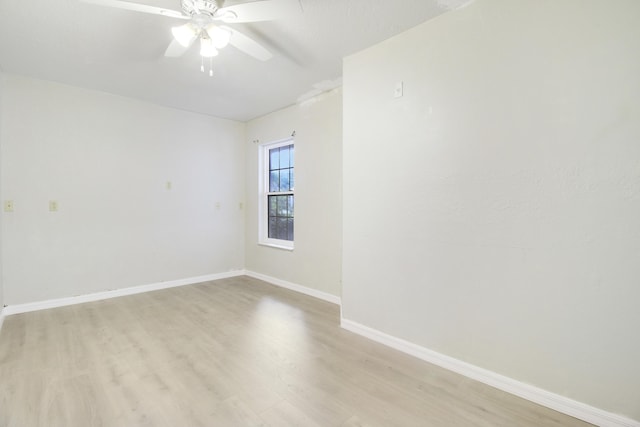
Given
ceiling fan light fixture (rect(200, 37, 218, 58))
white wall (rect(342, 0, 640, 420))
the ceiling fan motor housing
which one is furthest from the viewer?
ceiling fan light fixture (rect(200, 37, 218, 58))

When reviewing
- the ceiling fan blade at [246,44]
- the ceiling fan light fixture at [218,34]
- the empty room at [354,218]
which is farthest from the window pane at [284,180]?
the ceiling fan light fixture at [218,34]

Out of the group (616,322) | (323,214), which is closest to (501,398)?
(616,322)

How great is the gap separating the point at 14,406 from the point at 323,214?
9.62 feet

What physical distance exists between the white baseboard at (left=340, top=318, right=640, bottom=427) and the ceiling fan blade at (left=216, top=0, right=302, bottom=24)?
8.30 feet

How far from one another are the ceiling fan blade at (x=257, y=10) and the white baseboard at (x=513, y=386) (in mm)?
2531

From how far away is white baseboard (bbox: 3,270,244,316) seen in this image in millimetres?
3131

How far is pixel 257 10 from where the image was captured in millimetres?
1748

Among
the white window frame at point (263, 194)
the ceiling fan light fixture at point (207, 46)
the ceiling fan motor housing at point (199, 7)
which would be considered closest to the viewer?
the ceiling fan motor housing at point (199, 7)

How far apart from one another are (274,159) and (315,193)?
1279 millimetres

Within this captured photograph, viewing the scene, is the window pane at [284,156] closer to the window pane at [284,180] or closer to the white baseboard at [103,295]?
the window pane at [284,180]

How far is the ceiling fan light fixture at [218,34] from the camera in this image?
1.97 meters

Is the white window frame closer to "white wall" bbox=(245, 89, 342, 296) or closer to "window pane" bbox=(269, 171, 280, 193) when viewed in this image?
"window pane" bbox=(269, 171, 280, 193)

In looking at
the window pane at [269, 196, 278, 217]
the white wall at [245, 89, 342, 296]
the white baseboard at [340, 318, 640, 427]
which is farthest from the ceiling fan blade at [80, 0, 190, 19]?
the window pane at [269, 196, 278, 217]

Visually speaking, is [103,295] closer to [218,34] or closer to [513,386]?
[218,34]
